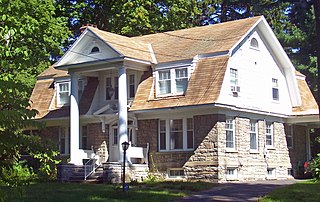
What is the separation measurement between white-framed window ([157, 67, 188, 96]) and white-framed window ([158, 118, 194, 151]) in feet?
4.51

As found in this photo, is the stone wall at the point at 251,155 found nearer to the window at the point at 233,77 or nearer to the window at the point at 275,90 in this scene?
the window at the point at 275,90

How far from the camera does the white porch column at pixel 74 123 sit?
1106 inches

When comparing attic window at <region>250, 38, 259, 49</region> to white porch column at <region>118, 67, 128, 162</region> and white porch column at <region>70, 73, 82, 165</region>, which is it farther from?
white porch column at <region>70, 73, 82, 165</region>

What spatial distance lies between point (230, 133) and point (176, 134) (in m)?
2.52

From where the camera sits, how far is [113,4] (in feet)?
132

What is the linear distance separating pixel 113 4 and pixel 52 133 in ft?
40.2

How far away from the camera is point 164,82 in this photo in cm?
2725

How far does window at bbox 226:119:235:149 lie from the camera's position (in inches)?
1033

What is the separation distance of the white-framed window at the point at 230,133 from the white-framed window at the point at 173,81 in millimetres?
2550

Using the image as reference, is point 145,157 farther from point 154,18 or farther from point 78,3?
point 78,3

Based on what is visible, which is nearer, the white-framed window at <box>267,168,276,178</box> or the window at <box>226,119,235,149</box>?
the window at <box>226,119,235,149</box>

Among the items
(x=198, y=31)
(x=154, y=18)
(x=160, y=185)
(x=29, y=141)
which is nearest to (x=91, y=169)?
(x=160, y=185)

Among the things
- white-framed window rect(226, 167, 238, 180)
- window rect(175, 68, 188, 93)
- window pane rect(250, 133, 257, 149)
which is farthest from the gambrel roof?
window pane rect(250, 133, 257, 149)

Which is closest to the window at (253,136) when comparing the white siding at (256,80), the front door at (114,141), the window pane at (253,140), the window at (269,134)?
the window pane at (253,140)
